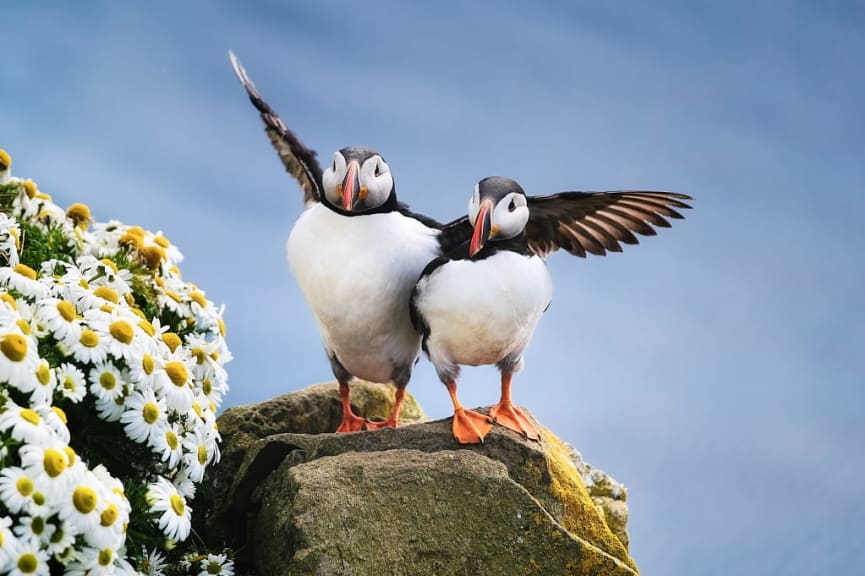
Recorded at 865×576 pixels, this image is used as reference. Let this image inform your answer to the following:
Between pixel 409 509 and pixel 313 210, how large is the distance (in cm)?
212

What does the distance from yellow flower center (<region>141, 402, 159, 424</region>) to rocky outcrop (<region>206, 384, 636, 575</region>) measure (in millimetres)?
774

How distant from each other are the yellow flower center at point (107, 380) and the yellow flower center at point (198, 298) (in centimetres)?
186

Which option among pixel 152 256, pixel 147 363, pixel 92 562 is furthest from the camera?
pixel 152 256

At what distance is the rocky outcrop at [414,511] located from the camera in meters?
4.87

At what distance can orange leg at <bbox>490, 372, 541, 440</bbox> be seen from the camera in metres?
5.89

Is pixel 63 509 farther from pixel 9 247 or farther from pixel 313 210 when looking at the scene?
pixel 313 210

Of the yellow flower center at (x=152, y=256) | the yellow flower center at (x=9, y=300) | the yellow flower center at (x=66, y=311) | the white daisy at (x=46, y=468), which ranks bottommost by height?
the white daisy at (x=46, y=468)

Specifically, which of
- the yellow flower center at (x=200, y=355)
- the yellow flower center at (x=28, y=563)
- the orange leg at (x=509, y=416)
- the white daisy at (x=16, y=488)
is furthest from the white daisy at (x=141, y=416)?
Answer: the orange leg at (x=509, y=416)

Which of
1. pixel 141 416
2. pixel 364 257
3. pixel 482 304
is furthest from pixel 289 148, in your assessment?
pixel 141 416

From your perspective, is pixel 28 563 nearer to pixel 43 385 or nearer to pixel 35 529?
pixel 35 529

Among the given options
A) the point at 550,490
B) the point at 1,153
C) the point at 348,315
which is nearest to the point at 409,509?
the point at 550,490

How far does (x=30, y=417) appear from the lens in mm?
4035

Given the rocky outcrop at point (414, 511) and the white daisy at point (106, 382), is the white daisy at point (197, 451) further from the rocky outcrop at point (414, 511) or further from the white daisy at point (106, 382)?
the white daisy at point (106, 382)

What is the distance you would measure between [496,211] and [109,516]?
2.58 metres
